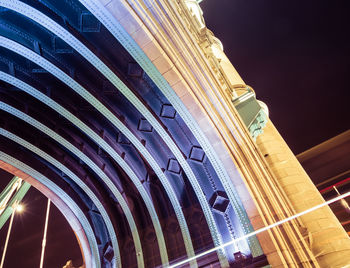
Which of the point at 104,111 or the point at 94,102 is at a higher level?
the point at 94,102

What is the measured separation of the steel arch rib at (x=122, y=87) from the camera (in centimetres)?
Result: 726

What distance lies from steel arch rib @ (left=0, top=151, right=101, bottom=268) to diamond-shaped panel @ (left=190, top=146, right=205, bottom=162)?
273 inches

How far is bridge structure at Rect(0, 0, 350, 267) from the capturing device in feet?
23.7

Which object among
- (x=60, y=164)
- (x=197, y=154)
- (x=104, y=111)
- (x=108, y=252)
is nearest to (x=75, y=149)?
(x=60, y=164)

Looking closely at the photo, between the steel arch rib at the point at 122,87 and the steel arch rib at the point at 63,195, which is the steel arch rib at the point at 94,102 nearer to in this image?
the steel arch rib at the point at 122,87

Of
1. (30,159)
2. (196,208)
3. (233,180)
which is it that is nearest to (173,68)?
(233,180)

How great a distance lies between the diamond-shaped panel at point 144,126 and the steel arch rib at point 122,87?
0.73 m

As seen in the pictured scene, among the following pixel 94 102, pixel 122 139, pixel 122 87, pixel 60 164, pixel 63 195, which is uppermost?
pixel 94 102

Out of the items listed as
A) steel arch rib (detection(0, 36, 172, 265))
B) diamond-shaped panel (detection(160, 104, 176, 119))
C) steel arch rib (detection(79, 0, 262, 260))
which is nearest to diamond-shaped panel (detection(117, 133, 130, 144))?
steel arch rib (detection(0, 36, 172, 265))

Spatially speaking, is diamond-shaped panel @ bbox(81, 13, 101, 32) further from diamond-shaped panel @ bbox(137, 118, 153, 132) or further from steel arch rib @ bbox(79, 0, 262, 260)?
diamond-shaped panel @ bbox(137, 118, 153, 132)

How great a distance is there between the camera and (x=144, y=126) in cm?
1008

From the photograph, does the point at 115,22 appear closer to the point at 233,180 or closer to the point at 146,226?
the point at 233,180

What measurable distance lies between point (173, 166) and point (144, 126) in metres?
2.12

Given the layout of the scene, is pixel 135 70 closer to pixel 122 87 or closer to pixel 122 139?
pixel 122 87
